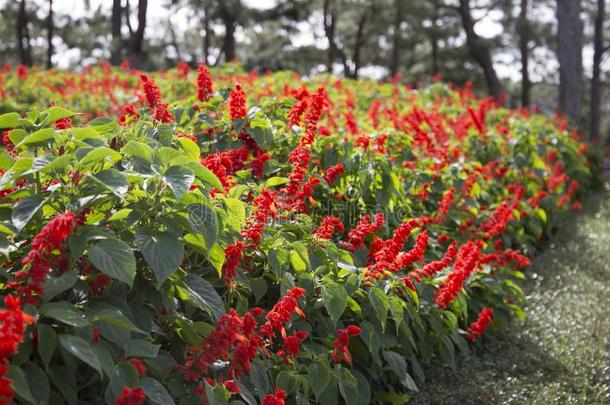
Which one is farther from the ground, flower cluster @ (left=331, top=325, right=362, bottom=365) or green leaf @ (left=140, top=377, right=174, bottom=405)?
green leaf @ (left=140, top=377, right=174, bottom=405)

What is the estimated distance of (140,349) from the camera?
2.12m

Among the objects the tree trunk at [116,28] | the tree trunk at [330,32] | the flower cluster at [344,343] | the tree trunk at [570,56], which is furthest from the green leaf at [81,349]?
the tree trunk at [330,32]

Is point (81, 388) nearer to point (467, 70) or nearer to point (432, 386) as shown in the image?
point (432, 386)

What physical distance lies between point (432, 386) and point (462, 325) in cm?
70

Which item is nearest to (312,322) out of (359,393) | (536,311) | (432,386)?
(359,393)

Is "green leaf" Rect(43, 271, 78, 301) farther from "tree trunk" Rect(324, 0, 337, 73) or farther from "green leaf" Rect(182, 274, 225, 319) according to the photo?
"tree trunk" Rect(324, 0, 337, 73)

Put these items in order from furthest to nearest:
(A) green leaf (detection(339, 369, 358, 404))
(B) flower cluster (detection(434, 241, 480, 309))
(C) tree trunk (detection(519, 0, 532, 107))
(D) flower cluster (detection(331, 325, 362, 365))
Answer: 1. (C) tree trunk (detection(519, 0, 532, 107))
2. (B) flower cluster (detection(434, 241, 480, 309))
3. (A) green leaf (detection(339, 369, 358, 404))
4. (D) flower cluster (detection(331, 325, 362, 365))

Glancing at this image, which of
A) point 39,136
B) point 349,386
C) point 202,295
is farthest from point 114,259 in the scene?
point 349,386

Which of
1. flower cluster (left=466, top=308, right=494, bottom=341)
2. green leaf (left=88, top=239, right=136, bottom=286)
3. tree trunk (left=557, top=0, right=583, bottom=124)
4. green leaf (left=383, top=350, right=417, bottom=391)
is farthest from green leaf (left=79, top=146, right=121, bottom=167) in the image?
tree trunk (left=557, top=0, right=583, bottom=124)

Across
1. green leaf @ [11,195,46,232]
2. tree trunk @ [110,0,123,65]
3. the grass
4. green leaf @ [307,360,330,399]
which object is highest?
tree trunk @ [110,0,123,65]

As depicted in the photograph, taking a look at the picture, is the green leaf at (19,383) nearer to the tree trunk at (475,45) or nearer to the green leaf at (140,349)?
the green leaf at (140,349)

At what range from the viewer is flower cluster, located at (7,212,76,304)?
188cm

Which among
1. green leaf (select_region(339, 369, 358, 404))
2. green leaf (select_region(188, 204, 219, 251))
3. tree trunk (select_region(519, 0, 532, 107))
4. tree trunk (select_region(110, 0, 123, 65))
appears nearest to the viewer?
green leaf (select_region(188, 204, 219, 251))

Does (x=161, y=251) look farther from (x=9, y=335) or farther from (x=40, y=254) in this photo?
(x=9, y=335)
